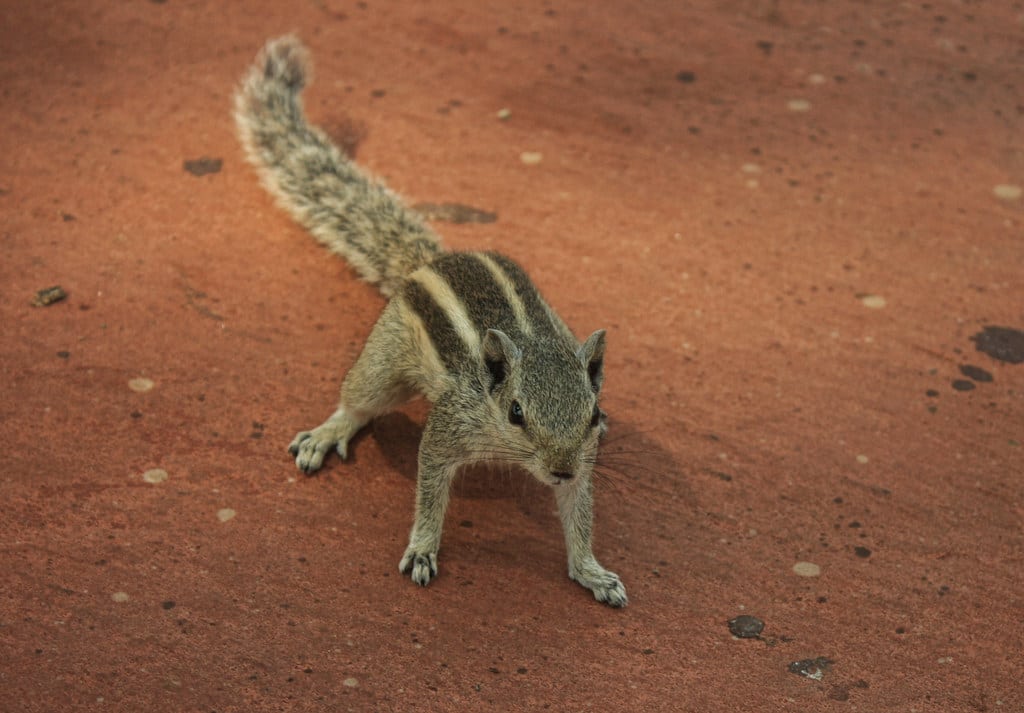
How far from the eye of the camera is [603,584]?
13.5ft

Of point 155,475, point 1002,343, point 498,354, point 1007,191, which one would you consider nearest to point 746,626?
point 498,354

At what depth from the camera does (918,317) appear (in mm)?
5770

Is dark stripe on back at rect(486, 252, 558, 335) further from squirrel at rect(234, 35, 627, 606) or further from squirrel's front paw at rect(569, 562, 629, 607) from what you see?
squirrel's front paw at rect(569, 562, 629, 607)

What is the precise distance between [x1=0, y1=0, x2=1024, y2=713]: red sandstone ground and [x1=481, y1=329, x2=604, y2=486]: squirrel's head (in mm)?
→ 592

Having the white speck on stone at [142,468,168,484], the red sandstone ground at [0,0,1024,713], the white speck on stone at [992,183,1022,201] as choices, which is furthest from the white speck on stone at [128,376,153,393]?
the white speck on stone at [992,183,1022,201]

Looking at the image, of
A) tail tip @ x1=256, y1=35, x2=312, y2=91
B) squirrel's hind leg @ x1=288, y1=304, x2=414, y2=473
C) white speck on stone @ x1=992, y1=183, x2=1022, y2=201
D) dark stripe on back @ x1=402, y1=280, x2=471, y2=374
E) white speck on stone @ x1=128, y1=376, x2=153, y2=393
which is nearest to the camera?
dark stripe on back @ x1=402, y1=280, x2=471, y2=374

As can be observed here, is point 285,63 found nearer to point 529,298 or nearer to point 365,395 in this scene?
point 365,395

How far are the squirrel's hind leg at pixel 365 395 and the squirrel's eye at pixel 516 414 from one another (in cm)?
74

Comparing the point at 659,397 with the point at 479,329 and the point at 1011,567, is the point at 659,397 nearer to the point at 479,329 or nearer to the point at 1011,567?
the point at 479,329

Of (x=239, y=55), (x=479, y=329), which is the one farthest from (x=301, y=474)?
(x=239, y=55)

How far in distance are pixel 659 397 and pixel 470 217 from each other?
1.66m

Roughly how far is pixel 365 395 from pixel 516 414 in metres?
0.92

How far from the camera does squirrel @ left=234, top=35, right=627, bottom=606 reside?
3.85 meters

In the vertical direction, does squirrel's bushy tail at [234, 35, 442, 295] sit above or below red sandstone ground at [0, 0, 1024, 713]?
above
